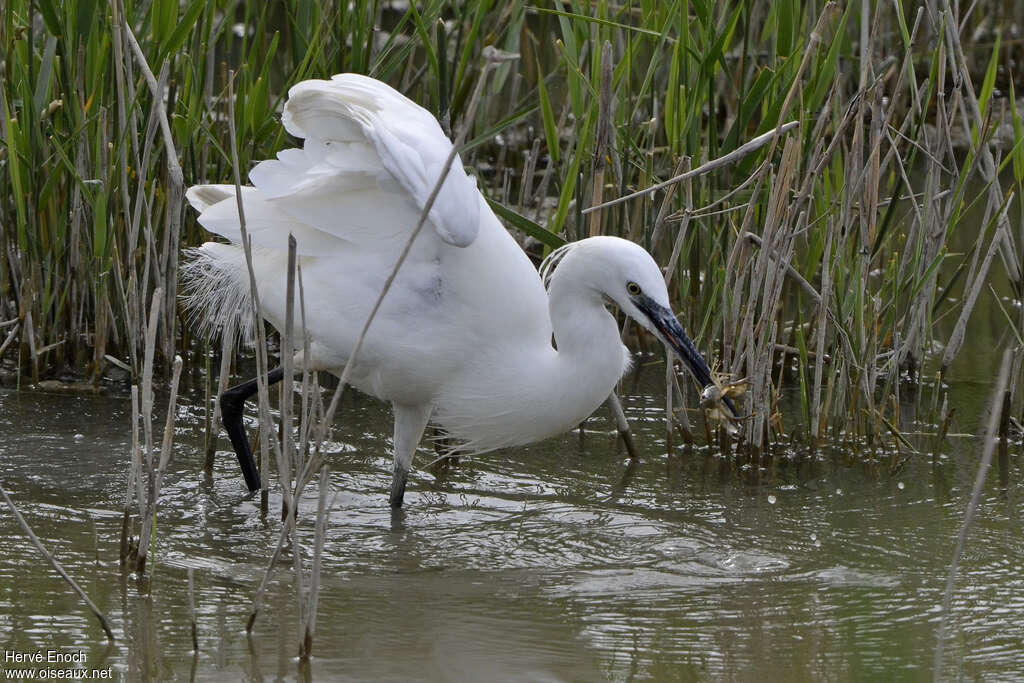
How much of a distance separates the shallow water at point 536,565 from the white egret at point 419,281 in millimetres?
375

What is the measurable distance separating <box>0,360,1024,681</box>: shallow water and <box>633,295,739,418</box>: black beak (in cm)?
53

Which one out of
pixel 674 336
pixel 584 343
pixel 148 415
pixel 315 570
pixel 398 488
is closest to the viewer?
pixel 315 570

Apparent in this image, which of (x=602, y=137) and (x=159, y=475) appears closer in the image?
(x=159, y=475)

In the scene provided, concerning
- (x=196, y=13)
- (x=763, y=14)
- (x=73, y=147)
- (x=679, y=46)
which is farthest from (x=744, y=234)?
(x=763, y=14)

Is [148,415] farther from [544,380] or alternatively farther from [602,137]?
[602,137]

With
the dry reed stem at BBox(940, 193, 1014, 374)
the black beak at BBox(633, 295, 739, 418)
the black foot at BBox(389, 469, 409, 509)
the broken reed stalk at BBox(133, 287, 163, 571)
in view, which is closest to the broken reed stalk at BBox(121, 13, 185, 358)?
the broken reed stalk at BBox(133, 287, 163, 571)

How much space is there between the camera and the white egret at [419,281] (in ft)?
11.4

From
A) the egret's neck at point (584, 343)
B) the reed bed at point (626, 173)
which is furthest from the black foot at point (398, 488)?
the reed bed at point (626, 173)

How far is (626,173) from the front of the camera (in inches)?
169

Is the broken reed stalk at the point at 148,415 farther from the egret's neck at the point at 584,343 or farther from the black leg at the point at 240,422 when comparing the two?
the egret's neck at the point at 584,343

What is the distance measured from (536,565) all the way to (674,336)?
716 mm

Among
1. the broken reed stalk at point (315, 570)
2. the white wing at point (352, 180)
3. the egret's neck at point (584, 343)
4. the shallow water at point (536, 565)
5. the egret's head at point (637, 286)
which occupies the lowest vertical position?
the shallow water at point (536, 565)

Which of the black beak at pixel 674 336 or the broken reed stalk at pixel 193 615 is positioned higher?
the black beak at pixel 674 336

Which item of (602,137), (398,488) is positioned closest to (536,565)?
(398,488)
